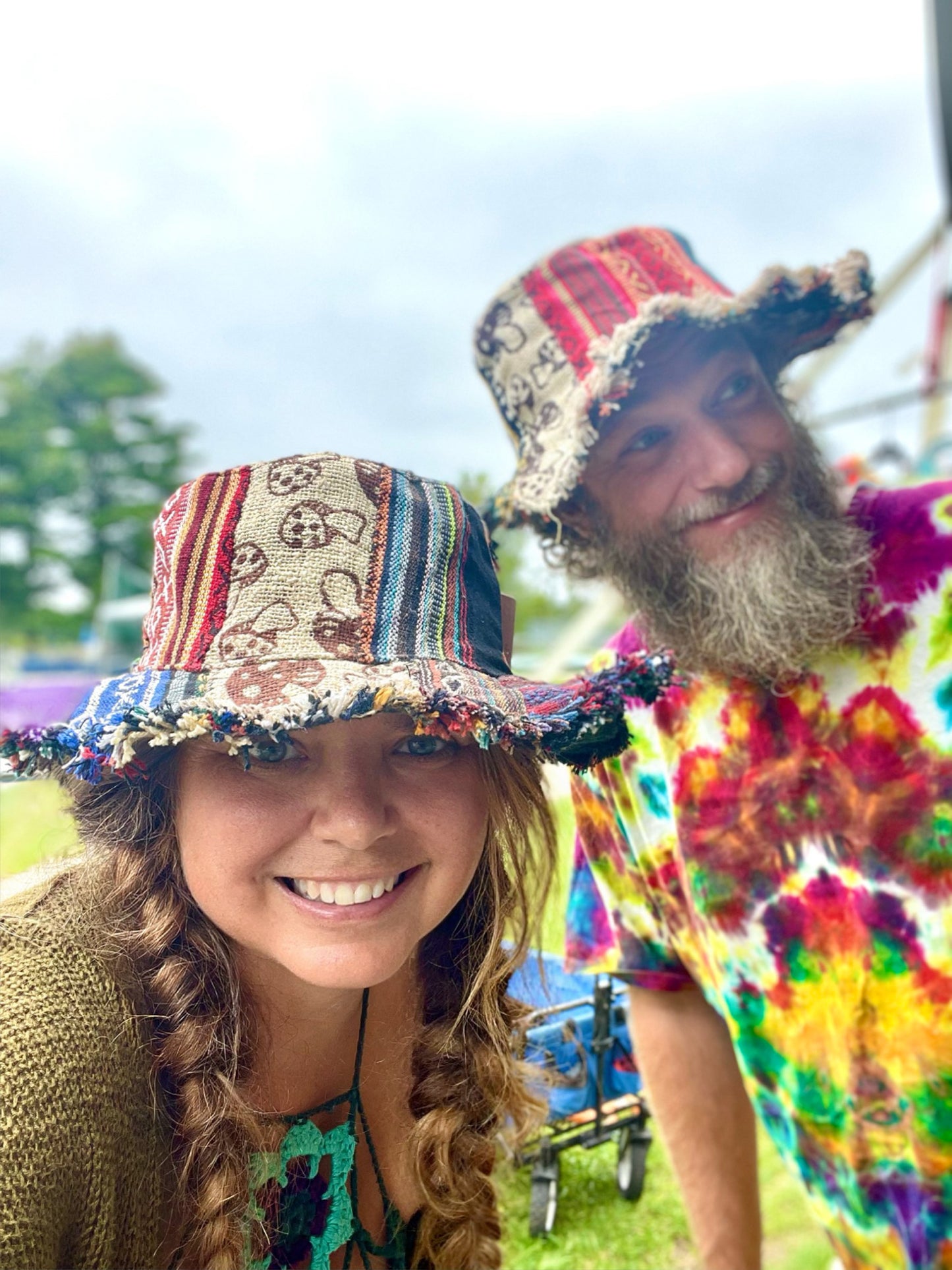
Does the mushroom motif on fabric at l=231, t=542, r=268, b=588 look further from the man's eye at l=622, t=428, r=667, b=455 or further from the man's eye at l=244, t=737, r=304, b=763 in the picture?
the man's eye at l=622, t=428, r=667, b=455

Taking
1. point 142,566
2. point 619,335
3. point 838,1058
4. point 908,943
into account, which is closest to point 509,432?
point 619,335

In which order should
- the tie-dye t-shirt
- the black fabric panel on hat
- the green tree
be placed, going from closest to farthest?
the black fabric panel on hat
the tie-dye t-shirt
the green tree

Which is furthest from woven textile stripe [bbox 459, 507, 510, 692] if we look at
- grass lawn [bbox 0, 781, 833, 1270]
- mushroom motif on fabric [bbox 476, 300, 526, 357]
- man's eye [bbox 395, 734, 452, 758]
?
grass lawn [bbox 0, 781, 833, 1270]

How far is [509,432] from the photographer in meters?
1.90

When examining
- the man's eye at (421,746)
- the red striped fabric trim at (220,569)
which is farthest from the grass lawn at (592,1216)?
the man's eye at (421,746)

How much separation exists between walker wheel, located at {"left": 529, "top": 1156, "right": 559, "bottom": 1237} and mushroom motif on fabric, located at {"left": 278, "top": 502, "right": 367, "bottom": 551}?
1686mm

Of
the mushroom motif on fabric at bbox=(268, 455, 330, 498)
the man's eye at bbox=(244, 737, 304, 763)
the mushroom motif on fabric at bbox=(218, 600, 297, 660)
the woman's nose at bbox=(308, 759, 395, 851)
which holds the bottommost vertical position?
the woman's nose at bbox=(308, 759, 395, 851)

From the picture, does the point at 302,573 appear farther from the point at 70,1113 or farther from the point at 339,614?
the point at 70,1113

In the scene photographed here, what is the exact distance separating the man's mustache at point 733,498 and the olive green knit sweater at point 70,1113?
1.21 m

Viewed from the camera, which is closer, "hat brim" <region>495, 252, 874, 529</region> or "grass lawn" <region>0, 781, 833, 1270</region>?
"hat brim" <region>495, 252, 874, 529</region>

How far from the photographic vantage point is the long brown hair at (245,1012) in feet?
3.57

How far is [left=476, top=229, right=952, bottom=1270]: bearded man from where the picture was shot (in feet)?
4.96

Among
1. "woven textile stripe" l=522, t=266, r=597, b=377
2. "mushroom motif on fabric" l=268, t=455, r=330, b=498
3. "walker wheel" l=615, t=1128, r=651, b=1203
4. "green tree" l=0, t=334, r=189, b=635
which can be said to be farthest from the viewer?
"green tree" l=0, t=334, r=189, b=635

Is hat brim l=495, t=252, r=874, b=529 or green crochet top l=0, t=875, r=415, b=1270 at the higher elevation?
hat brim l=495, t=252, r=874, b=529
